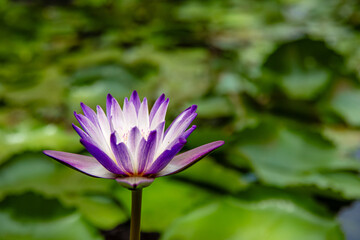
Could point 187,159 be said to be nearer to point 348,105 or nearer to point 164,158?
point 164,158

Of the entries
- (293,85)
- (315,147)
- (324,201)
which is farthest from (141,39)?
(324,201)

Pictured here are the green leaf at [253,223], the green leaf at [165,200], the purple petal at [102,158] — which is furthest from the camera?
the green leaf at [165,200]

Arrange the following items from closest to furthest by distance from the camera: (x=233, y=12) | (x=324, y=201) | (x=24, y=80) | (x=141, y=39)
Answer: (x=324, y=201) → (x=24, y=80) → (x=141, y=39) → (x=233, y=12)

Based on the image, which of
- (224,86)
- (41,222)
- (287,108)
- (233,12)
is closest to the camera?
(41,222)

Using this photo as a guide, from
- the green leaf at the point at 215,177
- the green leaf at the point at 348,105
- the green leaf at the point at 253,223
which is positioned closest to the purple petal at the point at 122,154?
the green leaf at the point at 253,223

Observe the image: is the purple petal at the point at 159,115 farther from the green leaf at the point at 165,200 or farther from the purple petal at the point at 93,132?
the green leaf at the point at 165,200

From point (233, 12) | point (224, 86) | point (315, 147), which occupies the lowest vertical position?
point (315, 147)

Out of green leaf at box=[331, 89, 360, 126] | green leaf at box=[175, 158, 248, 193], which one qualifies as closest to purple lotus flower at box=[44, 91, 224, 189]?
green leaf at box=[175, 158, 248, 193]

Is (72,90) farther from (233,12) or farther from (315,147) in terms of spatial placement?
(233,12)
